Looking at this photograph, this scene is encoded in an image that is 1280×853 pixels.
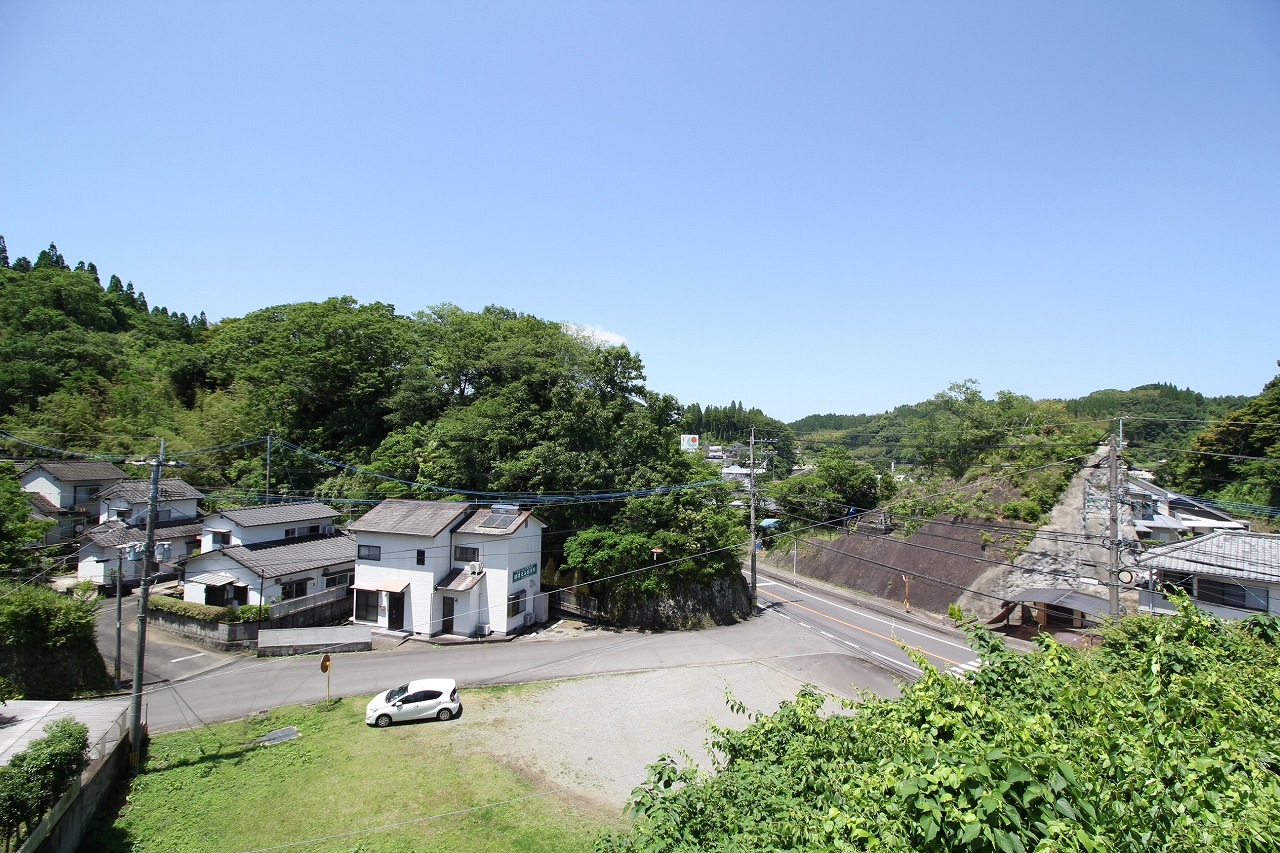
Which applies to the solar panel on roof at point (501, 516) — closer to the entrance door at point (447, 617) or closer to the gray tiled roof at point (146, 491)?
the entrance door at point (447, 617)

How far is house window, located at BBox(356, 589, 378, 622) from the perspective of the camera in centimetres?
2431

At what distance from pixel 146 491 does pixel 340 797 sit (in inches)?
1136

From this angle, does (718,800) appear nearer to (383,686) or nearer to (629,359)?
(383,686)

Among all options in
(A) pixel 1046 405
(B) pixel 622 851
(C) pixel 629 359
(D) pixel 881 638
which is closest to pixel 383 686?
(B) pixel 622 851

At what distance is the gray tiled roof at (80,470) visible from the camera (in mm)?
32375

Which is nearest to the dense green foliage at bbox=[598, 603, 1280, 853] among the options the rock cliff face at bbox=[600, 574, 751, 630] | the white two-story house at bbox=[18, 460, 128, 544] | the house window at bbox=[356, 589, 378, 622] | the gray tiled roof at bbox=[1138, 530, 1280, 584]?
the gray tiled roof at bbox=[1138, 530, 1280, 584]

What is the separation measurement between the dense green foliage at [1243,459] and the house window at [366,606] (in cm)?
4952

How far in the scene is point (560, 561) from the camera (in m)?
28.2

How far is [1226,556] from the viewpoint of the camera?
59.6ft

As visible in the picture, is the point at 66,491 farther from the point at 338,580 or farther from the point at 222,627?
the point at 222,627

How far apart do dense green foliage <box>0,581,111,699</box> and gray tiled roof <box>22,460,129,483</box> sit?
20489 millimetres

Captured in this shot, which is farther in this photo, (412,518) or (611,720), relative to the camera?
(412,518)

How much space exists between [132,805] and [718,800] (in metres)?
13.3

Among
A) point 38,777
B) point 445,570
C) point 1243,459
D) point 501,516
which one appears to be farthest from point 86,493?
point 1243,459
